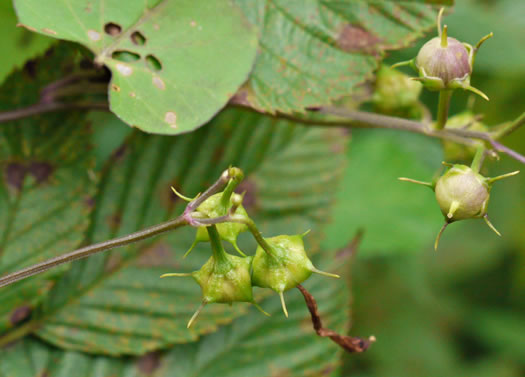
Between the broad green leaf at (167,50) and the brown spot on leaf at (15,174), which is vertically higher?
the broad green leaf at (167,50)

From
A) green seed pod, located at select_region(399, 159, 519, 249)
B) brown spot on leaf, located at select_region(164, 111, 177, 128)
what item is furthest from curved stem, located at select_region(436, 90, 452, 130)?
brown spot on leaf, located at select_region(164, 111, 177, 128)

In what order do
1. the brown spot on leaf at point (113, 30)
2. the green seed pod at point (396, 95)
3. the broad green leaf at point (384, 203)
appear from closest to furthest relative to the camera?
the brown spot on leaf at point (113, 30) → the green seed pod at point (396, 95) → the broad green leaf at point (384, 203)

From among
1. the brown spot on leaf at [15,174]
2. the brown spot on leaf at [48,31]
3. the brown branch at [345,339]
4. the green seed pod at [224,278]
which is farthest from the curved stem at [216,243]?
the brown spot on leaf at [15,174]

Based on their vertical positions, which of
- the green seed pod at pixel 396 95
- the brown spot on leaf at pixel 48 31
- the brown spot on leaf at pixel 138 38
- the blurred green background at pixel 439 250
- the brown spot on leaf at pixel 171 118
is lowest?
the blurred green background at pixel 439 250

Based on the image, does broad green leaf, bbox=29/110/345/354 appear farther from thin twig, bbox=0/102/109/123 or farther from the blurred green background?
the blurred green background

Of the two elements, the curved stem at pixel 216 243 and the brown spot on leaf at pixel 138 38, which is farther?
the brown spot on leaf at pixel 138 38

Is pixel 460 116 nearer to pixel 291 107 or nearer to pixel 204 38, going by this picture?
pixel 291 107

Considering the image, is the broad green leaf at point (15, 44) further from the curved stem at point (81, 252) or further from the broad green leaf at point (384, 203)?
the broad green leaf at point (384, 203)
